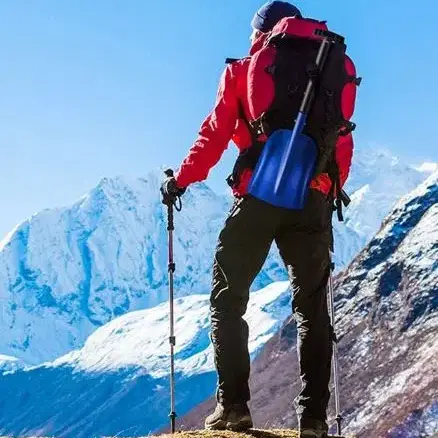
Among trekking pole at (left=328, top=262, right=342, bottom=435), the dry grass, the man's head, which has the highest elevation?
the man's head

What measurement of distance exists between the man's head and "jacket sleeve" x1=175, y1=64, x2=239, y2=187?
2.10 feet

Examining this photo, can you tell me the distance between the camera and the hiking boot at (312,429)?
30.8ft

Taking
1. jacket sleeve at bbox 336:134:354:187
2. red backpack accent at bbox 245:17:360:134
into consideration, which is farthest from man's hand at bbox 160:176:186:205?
jacket sleeve at bbox 336:134:354:187

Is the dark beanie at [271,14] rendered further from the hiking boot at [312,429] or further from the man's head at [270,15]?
the hiking boot at [312,429]

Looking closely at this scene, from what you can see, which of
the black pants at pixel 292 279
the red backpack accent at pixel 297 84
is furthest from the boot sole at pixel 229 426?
the red backpack accent at pixel 297 84

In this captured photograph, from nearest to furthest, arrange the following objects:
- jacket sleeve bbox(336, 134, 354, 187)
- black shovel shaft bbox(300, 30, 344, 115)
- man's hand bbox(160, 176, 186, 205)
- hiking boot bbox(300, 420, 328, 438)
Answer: black shovel shaft bbox(300, 30, 344, 115) < hiking boot bbox(300, 420, 328, 438) < jacket sleeve bbox(336, 134, 354, 187) < man's hand bbox(160, 176, 186, 205)

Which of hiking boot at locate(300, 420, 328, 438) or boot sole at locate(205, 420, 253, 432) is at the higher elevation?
hiking boot at locate(300, 420, 328, 438)

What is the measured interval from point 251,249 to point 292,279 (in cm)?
56

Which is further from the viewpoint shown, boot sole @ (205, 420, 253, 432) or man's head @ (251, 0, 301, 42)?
man's head @ (251, 0, 301, 42)

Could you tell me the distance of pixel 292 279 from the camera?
951 cm

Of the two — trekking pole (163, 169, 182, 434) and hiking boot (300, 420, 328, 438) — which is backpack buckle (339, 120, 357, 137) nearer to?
trekking pole (163, 169, 182, 434)

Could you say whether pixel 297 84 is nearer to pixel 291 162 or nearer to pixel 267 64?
pixel 267 64

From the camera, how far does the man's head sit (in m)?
9.66

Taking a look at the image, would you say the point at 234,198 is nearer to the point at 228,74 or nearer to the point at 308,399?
the point at 228,74
